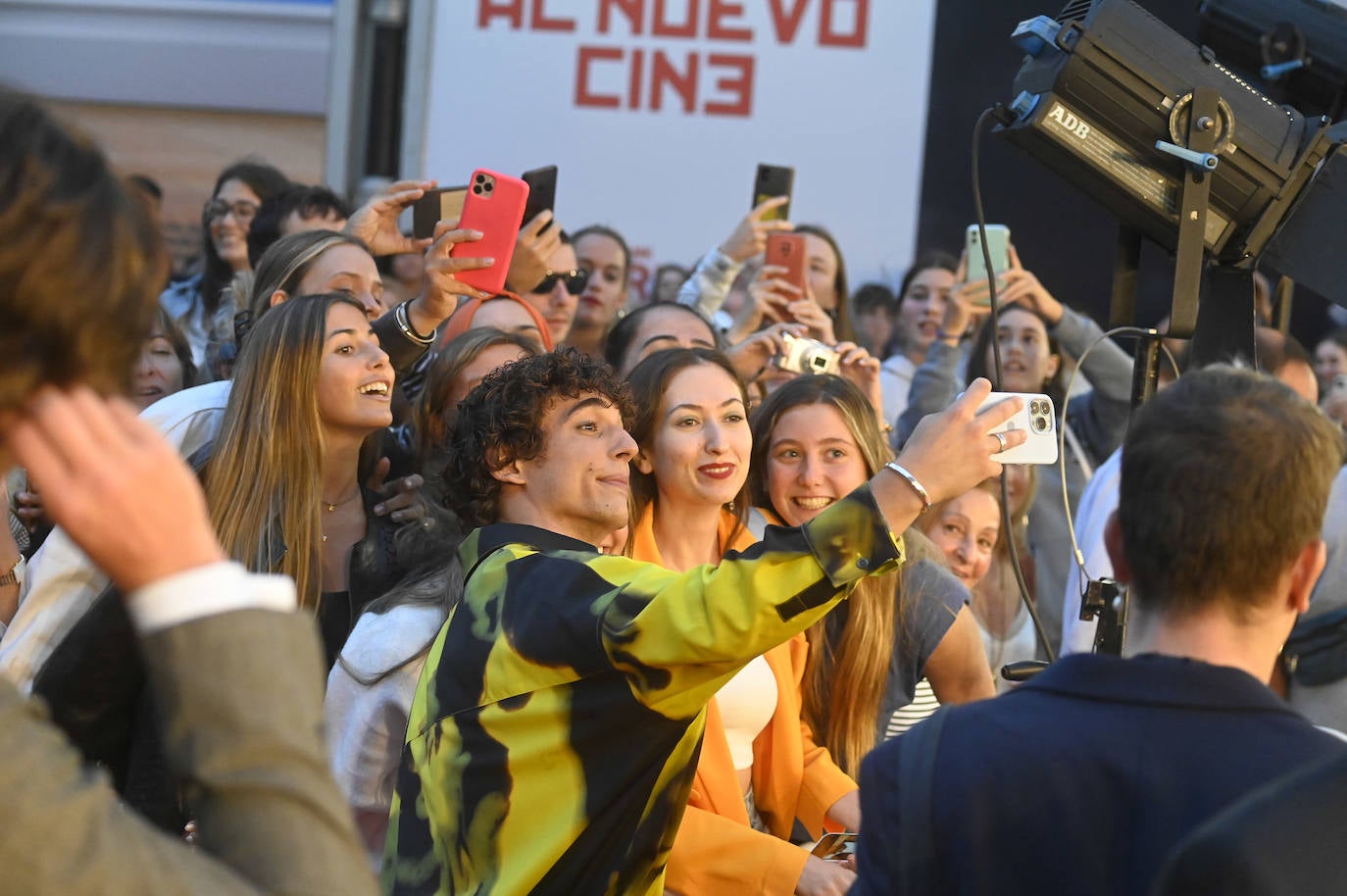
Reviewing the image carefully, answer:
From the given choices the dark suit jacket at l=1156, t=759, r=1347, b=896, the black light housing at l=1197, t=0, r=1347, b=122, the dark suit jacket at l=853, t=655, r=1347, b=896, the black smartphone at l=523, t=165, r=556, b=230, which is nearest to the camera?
the dark suit jacket at l=1156, t=759, r=1347, b=896

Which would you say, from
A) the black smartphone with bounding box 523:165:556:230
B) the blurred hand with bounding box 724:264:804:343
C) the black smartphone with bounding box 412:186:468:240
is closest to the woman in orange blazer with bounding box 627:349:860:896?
the black smartphone with bounding box 412:186:468:240

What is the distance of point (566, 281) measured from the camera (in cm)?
477

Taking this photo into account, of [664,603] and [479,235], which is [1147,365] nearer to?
[664,603]

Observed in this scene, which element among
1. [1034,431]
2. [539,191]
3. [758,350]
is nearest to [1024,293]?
[758,350]

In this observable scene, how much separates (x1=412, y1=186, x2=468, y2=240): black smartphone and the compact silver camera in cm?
93

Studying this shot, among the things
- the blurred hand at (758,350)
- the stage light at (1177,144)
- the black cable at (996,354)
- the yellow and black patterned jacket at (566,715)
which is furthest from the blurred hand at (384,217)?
the yellow and black patterned jacket at (566,715)

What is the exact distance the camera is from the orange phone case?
3.90m

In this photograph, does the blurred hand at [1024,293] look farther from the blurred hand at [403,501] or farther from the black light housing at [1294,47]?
the blurred hand at [403,501]

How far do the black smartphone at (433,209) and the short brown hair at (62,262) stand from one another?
3.07 m

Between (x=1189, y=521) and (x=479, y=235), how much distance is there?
261cm

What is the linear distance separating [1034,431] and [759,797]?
3.70 ft

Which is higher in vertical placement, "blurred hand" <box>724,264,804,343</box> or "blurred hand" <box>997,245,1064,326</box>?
"blurred hand" <box>997,245,1064,326</box>

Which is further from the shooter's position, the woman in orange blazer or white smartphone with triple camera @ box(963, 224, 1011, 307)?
white smartphone with triple camera @ box(963, 224, 1011, 307)

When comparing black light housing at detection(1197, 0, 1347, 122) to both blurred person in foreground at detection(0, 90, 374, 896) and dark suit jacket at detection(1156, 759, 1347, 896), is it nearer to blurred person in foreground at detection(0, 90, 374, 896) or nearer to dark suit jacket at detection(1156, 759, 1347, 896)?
dark suit jacket at detection(1156, 759, 1347, 896)
